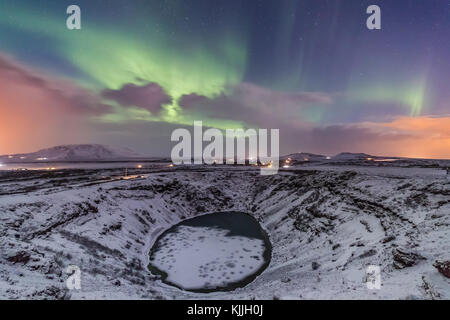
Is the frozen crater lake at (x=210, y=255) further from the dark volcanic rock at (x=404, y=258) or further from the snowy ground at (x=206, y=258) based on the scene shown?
the dark volcanic rock at (x=404, y=258)

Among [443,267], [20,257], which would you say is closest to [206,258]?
[20,257]

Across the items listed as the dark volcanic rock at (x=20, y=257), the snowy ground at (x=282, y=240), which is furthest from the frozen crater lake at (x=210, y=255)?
the dark volcanic rock at (x=20, y=257)

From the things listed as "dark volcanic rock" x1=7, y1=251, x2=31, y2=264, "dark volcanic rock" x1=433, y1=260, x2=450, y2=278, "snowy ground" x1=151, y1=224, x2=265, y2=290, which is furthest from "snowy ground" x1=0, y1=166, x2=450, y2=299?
Answer: "snowy ground" x1=151, y1=224, x2=265, y2=290

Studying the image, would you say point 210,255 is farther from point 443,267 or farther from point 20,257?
point 443,267

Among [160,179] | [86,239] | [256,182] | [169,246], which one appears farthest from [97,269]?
[256,182]
